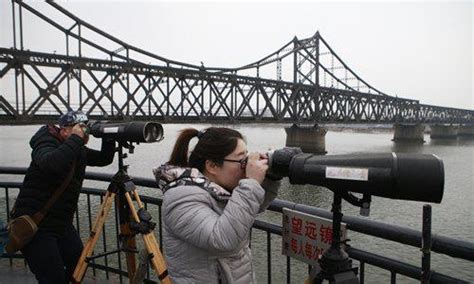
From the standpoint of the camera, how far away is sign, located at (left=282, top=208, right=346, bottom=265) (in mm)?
1982

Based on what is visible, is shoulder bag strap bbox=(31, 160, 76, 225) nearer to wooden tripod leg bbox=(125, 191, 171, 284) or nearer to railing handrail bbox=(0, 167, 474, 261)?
wooden tripod leg bbox=(125, 191, 171, 284)

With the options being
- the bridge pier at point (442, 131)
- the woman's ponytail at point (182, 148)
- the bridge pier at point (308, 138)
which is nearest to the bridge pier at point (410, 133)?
the bridge pier at point (442, 131)

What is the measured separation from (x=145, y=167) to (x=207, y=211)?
26453mm

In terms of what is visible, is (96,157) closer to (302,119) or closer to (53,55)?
(53,55)

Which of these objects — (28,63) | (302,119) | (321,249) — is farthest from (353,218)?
(302,119)

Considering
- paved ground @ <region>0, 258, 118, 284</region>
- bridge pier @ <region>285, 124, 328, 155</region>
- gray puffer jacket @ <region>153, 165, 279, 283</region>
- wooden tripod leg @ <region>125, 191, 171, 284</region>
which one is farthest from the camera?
bridge pier @ <region>285, 124, 328, 155</region>

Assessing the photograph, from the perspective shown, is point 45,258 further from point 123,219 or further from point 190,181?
point 190,181

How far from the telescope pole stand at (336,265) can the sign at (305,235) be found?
436 mm

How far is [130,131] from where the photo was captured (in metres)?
2.94

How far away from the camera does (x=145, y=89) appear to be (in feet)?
102

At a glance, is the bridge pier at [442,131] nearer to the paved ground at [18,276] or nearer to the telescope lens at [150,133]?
the paved ground at [18,276]

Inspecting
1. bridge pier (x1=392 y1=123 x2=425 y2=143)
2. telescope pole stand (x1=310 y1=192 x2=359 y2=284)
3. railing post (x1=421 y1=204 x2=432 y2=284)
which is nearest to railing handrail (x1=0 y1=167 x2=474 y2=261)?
railing post (x1=421 y1=204 x2=432 y2=284)

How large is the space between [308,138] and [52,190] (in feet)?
156

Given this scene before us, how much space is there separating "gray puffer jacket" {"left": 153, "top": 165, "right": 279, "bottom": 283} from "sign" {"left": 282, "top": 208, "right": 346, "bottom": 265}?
0.38 meters
